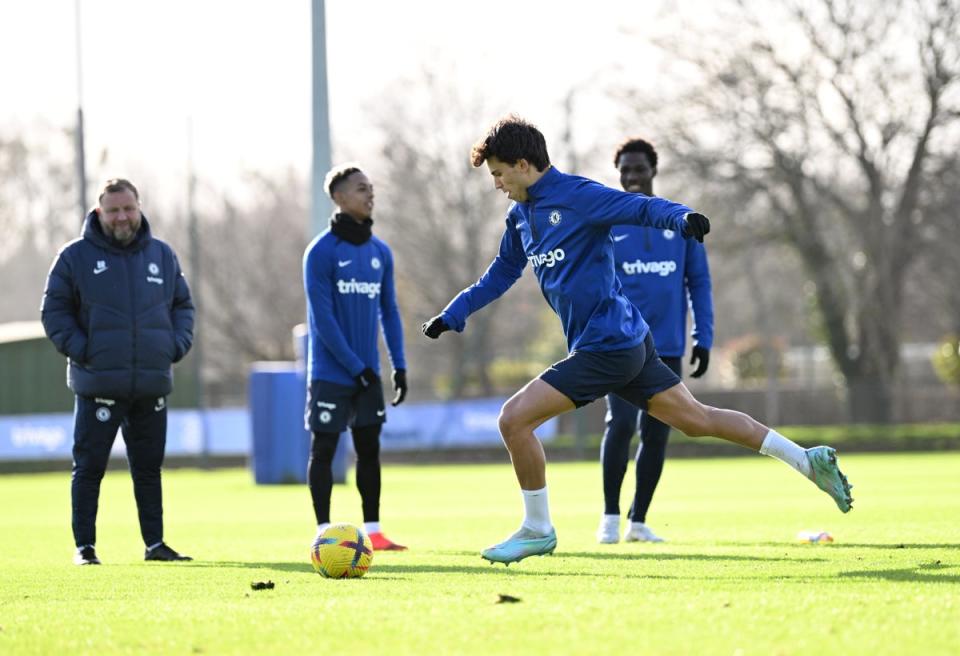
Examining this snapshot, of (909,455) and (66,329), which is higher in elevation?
(66,329)

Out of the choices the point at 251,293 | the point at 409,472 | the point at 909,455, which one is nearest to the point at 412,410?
the point at 409,472

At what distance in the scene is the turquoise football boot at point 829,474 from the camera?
7336mm

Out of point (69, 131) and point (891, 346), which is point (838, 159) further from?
point (69, 131)

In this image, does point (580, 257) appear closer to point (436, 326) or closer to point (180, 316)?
point (436, 326)

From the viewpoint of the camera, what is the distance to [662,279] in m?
9.48

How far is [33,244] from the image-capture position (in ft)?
193

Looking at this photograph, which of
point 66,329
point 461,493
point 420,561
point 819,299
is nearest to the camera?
point 420,561

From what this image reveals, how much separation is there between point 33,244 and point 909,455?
129 feet

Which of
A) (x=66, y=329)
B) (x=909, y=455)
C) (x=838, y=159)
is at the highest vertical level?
(x=838, y=159)

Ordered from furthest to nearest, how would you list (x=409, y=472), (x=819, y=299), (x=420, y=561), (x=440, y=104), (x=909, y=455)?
(x=440, y=104) → (x=819, y=299) → (x=909, y=455) → (x=409, y=472) → (x=420, y=561)

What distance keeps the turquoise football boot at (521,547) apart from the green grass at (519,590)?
0.25ft

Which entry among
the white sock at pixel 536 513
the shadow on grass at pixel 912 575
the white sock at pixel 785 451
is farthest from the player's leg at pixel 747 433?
the white sock at pixel 536 513

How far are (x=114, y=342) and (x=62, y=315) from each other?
1.08 ft

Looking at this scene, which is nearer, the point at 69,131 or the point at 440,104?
the point at 440,104
